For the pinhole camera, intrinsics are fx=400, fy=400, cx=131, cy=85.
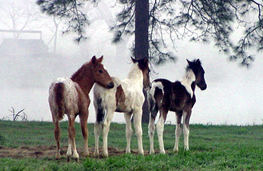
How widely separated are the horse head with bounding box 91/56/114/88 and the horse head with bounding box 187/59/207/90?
261 cm

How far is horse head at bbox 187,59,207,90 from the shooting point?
961cm

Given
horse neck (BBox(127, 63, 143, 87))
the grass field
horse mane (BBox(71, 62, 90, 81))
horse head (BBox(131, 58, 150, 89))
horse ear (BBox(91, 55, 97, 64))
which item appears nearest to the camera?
the grass field

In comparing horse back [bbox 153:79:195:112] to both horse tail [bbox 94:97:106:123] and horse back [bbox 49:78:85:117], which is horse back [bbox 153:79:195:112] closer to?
horse tail [bbox 94:97:106:123]

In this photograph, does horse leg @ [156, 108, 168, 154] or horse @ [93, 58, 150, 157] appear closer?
horse @ [93, 58, 150, 157]

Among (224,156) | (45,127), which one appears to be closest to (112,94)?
(224,156)

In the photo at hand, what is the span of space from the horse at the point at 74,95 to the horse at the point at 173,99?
136 centimetres

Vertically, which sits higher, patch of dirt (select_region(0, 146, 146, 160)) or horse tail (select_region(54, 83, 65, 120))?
horse tail (select_region(54, 83, 65, 120))

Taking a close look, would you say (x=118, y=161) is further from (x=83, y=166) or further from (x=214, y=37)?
(x=214, y=37)

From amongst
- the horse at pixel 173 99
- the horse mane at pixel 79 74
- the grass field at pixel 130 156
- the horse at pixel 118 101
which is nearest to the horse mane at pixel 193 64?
the horse at pixel 173 99

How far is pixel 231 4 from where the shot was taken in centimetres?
1492

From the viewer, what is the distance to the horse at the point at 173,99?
865 centimetres

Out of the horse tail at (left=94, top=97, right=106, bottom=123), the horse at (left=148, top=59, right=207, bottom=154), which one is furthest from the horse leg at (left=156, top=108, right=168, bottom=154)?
the horse tail at (left=94, top=97, right=106, bottom=123)

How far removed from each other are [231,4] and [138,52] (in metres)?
4.00

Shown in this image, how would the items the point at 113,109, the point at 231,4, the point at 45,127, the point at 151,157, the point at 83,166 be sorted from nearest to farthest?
the point at 83,166, the point at 151,157, the point at 113,109, the point at 45,127, the point at 231,4
